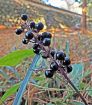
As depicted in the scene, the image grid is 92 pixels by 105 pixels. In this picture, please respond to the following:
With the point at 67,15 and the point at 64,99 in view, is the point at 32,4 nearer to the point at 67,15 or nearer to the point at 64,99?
the point at 67,15

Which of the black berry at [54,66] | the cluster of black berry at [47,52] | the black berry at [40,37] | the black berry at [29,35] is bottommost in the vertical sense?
the black berry at [54,66]

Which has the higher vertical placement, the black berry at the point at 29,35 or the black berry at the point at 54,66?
the black berry at the point at 29,35

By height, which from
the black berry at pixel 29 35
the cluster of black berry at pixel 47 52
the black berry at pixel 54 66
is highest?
the black berry at pixel 29 35

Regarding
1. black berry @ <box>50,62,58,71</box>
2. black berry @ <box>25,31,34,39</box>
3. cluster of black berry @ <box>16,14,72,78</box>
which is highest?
black berry @ <box>25,31,34,39</box>

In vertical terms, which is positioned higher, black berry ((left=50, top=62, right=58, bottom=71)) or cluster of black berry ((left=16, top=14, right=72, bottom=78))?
cluster of black berry ((left=16, top=14, right=72, bottom=78))

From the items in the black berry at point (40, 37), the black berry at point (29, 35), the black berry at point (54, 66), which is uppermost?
the black berry at point (29, 35)

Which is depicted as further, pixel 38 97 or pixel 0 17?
pixel 0 17

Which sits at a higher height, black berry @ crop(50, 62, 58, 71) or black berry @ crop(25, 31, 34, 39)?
black berry @ crop(25, 31, 34, 39)

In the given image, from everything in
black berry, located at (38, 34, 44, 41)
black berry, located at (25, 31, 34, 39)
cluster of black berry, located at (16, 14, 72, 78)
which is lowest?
cluster of black berry, located at (16, 14, 72, 78)

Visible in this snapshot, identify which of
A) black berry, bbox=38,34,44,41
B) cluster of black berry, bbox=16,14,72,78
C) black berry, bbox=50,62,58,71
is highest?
black berry, bbox=38,34,44,41

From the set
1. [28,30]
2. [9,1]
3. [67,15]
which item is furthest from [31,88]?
[67,15]

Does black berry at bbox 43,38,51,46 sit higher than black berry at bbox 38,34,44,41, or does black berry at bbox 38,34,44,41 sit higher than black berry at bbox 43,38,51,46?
black berry at bbox 38,34,44,41
